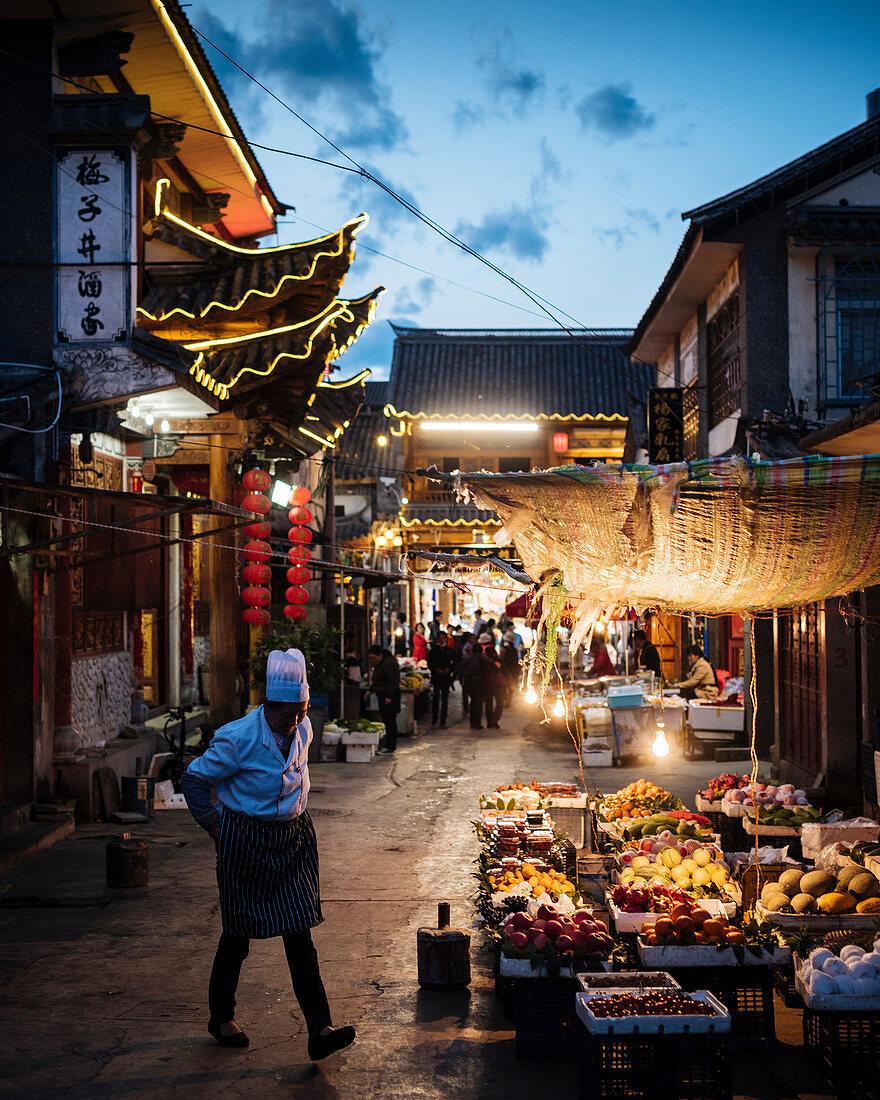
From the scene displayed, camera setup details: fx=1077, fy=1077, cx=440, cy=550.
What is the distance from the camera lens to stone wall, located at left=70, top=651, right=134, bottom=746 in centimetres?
1345

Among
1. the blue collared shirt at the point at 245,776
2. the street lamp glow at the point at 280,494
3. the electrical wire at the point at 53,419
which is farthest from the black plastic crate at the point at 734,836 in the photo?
the street lamp glow at the point at 280,494

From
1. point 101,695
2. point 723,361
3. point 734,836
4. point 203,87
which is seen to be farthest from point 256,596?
point 723,361

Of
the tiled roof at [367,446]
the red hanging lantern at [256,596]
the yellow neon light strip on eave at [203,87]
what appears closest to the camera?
the yellow neon light strip on eave at [203,87]

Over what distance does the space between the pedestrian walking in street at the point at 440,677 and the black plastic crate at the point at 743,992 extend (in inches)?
726

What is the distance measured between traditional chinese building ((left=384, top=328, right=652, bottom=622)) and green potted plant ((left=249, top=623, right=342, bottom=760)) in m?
13.2

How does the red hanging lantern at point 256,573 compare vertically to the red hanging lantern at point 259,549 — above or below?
below

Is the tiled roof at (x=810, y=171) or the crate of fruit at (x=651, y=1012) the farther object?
the tiled roof at (x=810, y=171)

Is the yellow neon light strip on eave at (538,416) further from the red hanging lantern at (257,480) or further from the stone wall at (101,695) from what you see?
the stone wall at (101,695)

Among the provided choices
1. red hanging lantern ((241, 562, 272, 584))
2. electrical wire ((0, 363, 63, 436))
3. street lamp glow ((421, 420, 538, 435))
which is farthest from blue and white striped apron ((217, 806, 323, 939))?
street lamp glow ((421, 420, 538, 435))

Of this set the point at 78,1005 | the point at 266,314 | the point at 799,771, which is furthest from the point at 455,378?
the point at 78,1005

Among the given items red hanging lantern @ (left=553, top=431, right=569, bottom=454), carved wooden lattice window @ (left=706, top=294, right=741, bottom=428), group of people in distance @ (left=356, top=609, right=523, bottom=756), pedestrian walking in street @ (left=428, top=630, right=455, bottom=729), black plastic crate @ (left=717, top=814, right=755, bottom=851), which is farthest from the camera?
red hanging lantern @ (left=553, top=431, right=569, bottom=454)

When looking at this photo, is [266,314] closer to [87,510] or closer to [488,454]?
[87,510]

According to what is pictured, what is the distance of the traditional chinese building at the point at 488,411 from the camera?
118 feet

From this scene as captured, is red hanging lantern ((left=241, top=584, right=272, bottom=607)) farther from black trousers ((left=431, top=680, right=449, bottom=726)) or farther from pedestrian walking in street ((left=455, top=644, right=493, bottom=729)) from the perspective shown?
black trousers ((left=431, top=680, right=449, bottom=726))
